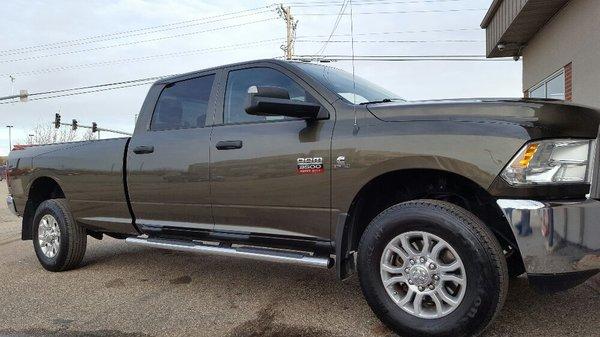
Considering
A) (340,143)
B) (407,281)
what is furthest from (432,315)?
(340,143)

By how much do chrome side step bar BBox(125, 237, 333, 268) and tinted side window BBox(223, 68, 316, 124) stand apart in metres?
1.02

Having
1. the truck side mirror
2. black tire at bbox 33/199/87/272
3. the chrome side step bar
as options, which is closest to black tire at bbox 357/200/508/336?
the chrome side step bar

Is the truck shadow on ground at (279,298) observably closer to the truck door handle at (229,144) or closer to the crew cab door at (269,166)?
the crew cab door at (269,166)

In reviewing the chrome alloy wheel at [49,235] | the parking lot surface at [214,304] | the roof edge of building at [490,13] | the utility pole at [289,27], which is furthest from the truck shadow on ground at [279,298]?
the utility pole at [289,27]

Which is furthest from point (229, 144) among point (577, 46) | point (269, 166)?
point (577, 46)

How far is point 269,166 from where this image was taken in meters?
3.93

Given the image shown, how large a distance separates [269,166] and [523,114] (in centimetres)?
178

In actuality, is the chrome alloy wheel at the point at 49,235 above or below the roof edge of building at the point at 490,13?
below

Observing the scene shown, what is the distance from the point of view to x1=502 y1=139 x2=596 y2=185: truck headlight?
116 inches

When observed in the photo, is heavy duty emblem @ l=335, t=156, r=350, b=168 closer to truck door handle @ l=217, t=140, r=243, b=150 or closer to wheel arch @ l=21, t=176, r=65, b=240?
truck door handle @ l=217, t=140, r=243, b=150

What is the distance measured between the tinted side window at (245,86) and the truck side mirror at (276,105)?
36 centimetres

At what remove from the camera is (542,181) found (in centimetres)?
295

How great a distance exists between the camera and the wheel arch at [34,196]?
614 cm

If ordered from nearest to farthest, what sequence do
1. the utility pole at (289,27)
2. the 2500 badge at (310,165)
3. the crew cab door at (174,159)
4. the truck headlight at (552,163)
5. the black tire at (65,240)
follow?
the truck headlight at (552,163), the 2500 badge at (310,165), the crew cab door at (174,159), the black tire at (65,240), the utility pole at (289,27)
